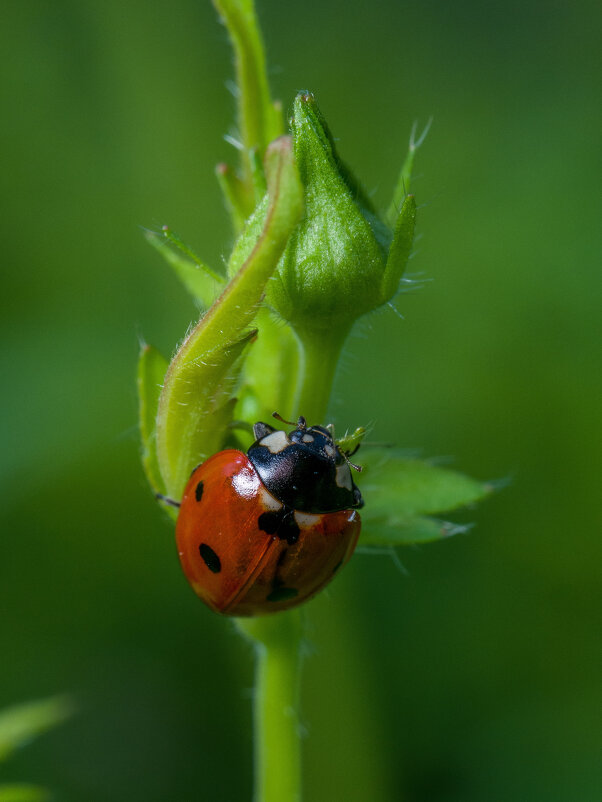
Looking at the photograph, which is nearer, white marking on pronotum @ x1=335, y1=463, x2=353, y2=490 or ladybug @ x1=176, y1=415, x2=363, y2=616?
ladybug @ x1=176, y1=415, x2=363, y2=616

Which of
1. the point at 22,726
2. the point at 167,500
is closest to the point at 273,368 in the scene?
the point at 167,500

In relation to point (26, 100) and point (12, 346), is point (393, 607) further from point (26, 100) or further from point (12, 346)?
point (26, 100)

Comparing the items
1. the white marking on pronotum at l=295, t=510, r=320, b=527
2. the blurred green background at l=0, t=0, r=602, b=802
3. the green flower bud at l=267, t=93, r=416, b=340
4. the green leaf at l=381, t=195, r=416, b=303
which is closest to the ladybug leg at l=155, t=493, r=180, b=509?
the white marking on pronotum at l=295, t=510, r=320, b=527

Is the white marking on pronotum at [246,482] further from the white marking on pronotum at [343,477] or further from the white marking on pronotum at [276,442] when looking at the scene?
the white marking on pronotum at [343,477]

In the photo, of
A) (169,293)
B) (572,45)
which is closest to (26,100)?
(169,293)

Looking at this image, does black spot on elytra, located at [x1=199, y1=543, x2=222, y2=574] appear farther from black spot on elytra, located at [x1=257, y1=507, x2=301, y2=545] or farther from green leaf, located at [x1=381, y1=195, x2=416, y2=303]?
green leaf, located at [x1=381, y1=195, x2=416, y2=303]

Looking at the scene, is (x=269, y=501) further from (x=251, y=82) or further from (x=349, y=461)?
(x=251, y=82)
